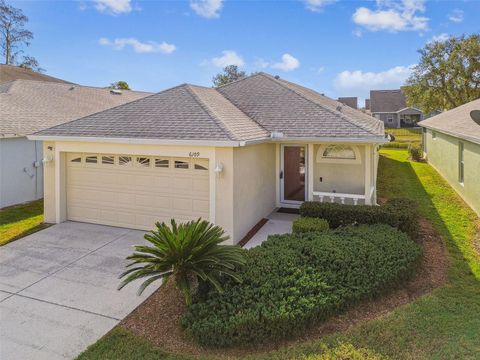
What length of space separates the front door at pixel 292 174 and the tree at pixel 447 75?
35266 mm

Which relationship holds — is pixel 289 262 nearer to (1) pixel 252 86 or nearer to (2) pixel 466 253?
(2) pixel 466 253

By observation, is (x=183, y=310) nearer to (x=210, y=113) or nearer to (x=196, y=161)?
Result: (x=196, y=161)

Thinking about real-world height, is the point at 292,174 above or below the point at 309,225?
Result: above

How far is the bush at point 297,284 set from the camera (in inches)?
210

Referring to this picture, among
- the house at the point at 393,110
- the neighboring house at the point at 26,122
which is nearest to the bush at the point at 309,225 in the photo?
the neighboring house at the point at 26,122

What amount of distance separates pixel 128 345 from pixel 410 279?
5597 mm

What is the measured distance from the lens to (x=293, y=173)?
45.9ft

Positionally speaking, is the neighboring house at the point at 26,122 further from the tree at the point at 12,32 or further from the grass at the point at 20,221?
the tree at the point at 12,32

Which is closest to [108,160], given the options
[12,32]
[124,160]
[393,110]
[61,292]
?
[124,160]

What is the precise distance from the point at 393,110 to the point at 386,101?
234 cm

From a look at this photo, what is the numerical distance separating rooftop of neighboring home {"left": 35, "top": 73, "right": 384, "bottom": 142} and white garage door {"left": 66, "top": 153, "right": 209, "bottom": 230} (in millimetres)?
771

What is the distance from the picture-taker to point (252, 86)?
15.8 metres

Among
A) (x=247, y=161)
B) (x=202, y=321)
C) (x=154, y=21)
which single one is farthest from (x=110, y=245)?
(x=154, y=21)

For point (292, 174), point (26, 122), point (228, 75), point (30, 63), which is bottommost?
point (292, 174)
